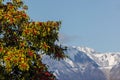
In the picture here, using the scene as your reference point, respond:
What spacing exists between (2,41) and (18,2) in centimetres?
454

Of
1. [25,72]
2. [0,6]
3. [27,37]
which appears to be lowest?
[25,72]

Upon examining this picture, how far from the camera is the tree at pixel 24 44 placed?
33.3 metres

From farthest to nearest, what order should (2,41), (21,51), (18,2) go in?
(18,2) → (2,41) → (21,51)

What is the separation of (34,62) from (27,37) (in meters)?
2.02

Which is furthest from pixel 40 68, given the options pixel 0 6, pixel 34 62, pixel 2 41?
pixel 0 6

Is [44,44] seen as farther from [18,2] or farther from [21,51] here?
[18,2]

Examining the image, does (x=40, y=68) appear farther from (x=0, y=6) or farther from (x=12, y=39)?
(x=0, y=6)

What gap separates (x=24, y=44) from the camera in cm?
3503

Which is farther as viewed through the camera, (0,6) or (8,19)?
(0,6)

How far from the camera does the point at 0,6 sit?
37.5m

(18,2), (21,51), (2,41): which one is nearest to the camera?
(21,51)

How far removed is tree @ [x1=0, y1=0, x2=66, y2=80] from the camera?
3328cm

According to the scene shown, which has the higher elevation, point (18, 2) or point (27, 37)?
point (18, 2)

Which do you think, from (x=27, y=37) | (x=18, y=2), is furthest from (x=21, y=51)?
(x=18, y=2)
